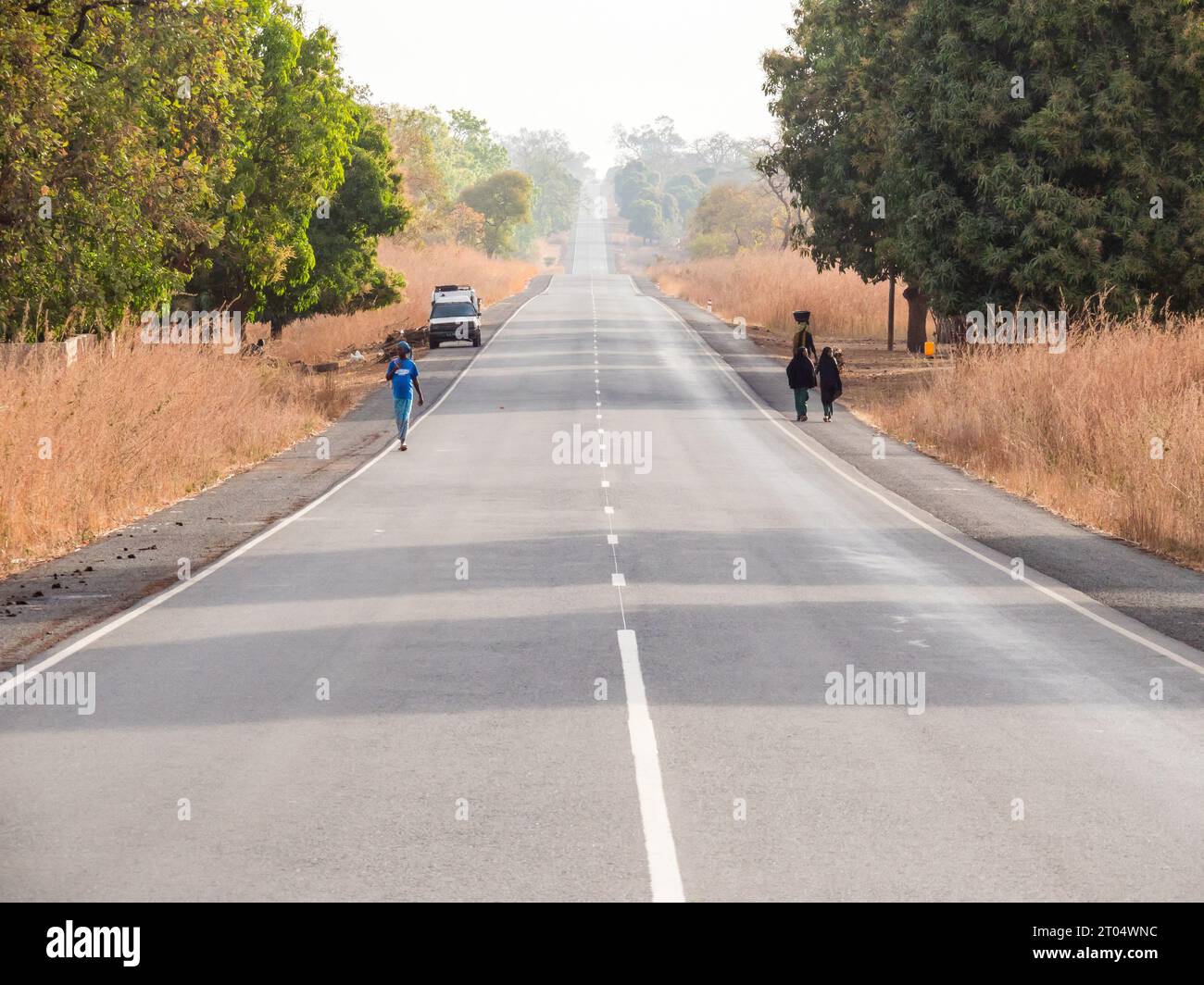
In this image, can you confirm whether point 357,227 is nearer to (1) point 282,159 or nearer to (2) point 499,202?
(1) point 282,159

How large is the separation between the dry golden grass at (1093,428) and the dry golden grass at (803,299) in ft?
87.6

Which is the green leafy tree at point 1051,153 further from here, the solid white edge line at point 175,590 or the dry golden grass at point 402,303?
the dry golden grass at point 402,303

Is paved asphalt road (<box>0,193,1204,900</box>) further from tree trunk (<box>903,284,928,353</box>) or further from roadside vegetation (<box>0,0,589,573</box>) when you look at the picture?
tree trunk (<box>903,284,928,353</box>)

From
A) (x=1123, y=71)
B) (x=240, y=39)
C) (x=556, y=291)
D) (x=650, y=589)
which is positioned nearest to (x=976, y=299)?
(x=1123, y=71)

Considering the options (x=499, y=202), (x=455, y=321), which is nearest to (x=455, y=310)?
(x=455, y=321)

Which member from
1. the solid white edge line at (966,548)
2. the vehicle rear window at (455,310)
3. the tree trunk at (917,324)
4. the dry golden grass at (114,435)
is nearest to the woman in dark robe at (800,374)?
the solid white edge line at (966,548)

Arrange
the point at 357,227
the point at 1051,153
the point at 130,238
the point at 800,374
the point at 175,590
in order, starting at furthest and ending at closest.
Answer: the point at 357,227 < the point at 1051,153 < the point at 800,374 < the point at 130,238 < the point at 175,590

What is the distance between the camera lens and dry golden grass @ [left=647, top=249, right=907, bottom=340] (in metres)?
66.6

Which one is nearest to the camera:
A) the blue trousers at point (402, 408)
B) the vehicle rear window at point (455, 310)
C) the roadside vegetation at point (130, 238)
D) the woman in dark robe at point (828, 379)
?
the roadside vegetation at point (130, 238)

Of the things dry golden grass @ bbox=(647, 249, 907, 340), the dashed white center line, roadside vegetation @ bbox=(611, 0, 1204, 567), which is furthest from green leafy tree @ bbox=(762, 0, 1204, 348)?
the dashed white center line

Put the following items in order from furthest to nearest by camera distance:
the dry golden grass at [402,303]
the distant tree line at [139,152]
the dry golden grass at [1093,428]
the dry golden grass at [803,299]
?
the dry golden grass at [803,299]
the dry golden grass at [402,303]
the distant tree line at [139,152]
the dry golden grass at [1093,428]

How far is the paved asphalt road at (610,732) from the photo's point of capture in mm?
6996

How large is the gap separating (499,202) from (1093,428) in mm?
132187

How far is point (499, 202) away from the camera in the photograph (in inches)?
6053
